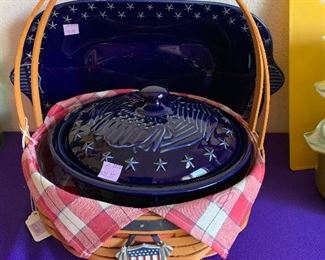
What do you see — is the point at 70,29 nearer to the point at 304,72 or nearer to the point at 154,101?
the point at 154,101

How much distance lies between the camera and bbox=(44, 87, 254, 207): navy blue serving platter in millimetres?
551

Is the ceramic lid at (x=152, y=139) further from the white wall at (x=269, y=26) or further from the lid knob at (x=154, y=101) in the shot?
the white wall at (x=269, y=26)

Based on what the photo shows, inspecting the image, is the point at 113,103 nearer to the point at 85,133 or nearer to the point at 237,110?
the point at 85,133

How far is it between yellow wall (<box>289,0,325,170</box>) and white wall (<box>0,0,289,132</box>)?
45 mm

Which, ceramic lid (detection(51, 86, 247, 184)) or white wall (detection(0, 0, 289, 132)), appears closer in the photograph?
ceramic lid (detection(51, 86, 247, 184))

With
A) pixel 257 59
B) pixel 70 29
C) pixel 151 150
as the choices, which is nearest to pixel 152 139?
pixel 151 150

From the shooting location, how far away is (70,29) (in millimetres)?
811

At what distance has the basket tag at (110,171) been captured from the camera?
0.56 m

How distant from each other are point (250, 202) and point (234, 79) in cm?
32

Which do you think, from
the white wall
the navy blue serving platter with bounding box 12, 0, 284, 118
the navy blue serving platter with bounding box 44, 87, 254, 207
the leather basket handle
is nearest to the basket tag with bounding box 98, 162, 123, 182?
the navy blue serving platter with bounding box 44, 87, 254, 207

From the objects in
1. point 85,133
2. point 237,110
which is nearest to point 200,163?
point 85,133

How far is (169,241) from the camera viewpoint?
1.80 ft

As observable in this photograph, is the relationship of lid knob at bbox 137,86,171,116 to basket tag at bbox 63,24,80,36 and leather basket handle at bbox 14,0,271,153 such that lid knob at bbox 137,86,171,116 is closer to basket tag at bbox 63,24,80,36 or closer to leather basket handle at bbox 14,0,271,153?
leather basket handle at bbox 14,0,271,153

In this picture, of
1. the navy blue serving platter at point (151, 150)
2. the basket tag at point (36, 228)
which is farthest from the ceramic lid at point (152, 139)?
the basket tag at point (36, 228)
